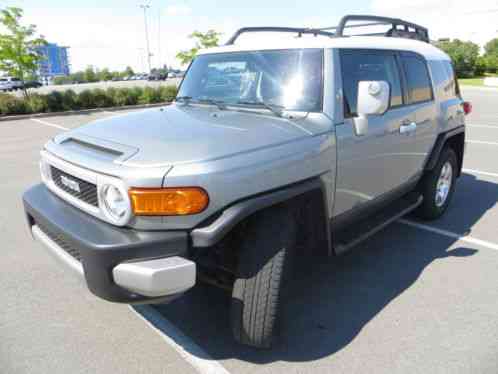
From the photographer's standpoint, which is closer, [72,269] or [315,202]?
[72,269]

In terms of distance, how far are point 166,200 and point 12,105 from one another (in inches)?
665

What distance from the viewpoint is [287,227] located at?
253cm

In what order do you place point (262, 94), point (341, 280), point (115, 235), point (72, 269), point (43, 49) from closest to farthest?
point (115, 235) → point (72, 269) → point (262, 94) → point (341, 280) → point (43, 49)

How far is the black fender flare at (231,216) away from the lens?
87.5 inches

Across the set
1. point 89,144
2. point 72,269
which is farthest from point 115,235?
point 89,144

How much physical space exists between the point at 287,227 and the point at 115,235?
0.99 metres

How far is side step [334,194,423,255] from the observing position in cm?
320

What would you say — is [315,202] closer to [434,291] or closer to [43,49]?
[434,291]

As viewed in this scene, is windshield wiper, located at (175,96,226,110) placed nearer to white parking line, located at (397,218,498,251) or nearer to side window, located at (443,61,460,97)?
white parking line, located at (397,218,498,251)

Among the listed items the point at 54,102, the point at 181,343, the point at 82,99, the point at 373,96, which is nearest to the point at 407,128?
the point at 373,96

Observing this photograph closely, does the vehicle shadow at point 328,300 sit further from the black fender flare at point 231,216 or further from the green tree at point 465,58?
the green tree at point 465,58

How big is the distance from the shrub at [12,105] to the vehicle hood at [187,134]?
15.3 metres

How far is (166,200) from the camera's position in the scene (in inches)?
86.3

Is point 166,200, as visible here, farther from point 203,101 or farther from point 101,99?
point 101,99
